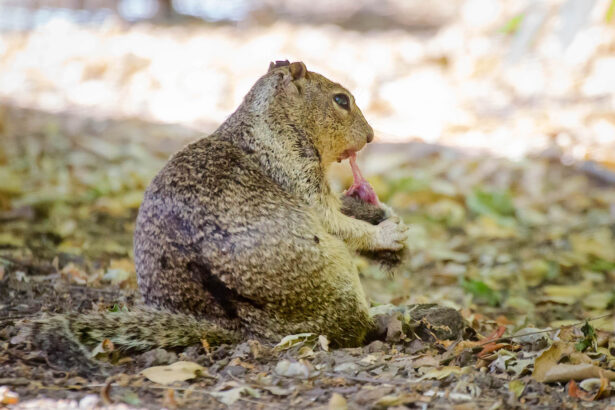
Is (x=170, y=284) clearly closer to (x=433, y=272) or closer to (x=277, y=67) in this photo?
(x=277, y=67)

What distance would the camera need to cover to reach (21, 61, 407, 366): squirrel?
3.96 m

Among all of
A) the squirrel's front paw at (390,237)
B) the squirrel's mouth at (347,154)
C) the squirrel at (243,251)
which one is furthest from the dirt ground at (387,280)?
the squirrel's mouth at (347,154)

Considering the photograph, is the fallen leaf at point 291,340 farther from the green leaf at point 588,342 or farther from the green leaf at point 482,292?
the green leaf at point 482,292

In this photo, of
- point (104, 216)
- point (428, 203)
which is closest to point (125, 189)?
point (104, 216)

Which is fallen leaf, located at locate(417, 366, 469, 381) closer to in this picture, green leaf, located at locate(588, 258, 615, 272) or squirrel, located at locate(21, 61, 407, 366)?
squirrel, located at locate(21, 61, 407, 366)

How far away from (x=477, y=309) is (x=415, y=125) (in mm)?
4440

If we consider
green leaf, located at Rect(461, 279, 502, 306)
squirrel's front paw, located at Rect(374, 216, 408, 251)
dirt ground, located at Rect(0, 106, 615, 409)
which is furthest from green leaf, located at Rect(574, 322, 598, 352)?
green leaf, located at Rect(461, 279, 502, 306)

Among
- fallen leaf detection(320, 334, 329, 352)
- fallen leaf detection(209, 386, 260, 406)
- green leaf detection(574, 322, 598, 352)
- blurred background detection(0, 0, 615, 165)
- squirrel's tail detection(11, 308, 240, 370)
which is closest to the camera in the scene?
fallen leaf detection(209, 386, 260, 406)

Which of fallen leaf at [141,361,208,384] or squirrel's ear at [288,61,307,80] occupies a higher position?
squirrel's ear at [288,61,307,80]

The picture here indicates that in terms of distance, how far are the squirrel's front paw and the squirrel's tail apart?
107cm

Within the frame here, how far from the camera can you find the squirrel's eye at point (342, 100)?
15.8ft

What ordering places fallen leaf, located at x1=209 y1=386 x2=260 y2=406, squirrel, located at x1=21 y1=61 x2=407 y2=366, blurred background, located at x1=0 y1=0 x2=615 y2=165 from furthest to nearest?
1. blurred background, located at x1=0 y1=0 x2=615 y2=165
2. squirrel, located at x1=21 y1=61 x2=407 y2=366
3. fallen leaf, located at x1=209 y1=386 x2=260 y2=406

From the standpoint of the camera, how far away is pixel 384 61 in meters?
12.1

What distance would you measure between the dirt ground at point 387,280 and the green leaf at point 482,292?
0.5 inches
